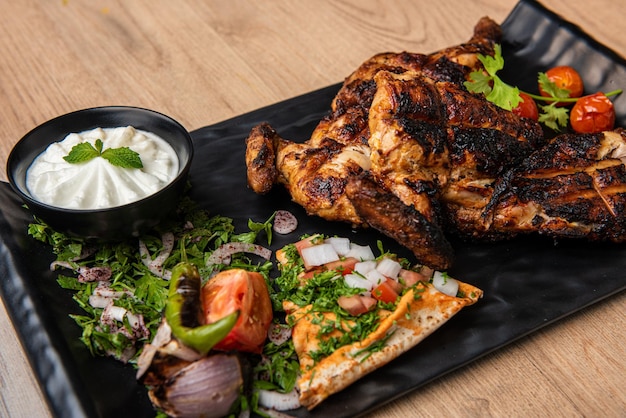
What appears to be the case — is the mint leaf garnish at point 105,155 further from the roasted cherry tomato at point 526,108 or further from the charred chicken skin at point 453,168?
the roasted cherry tomato at point 526,108

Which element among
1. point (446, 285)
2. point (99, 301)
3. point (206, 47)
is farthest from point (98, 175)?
point (206, 47)

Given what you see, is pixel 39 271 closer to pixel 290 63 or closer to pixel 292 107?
pixel 292 107

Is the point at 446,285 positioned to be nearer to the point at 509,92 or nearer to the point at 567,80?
the point at 509,92

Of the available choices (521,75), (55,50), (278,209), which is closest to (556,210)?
(278,209)

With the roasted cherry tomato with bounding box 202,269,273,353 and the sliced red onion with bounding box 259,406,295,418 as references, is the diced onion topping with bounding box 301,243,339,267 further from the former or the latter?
the sliced red onion with bounding box 259,406,295,418

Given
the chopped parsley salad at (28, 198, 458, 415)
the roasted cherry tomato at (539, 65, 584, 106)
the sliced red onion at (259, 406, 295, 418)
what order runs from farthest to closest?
1. the roasted cherry tomato at (539, 65, 584, 106)
2. the chopped parsley salad at (28, 198, 458, 415)
3. the sliced red onion at (259, 406, 295, 418)

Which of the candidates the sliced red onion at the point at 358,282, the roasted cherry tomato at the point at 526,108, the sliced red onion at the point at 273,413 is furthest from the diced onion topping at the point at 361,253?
the roasted cherry tomato at the point at 526,108

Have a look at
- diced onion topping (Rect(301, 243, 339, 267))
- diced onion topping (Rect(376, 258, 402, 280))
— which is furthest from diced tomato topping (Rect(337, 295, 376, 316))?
diced onion topping (Rect(301, 243, 339, 267))
